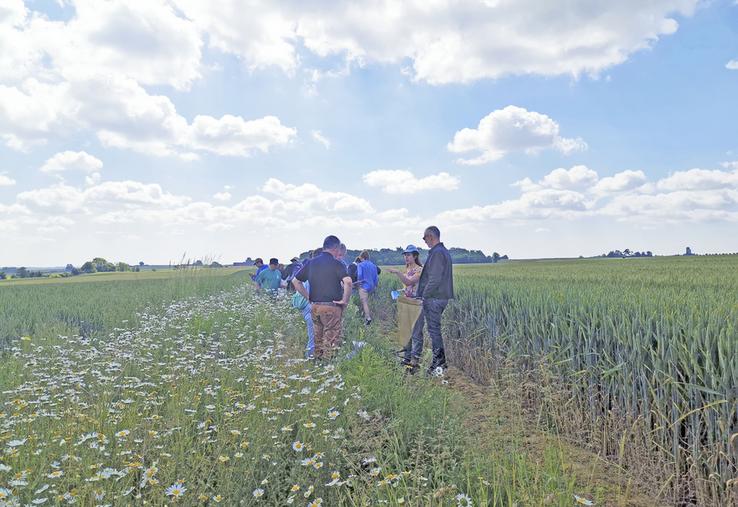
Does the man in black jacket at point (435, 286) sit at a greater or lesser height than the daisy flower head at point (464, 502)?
greater

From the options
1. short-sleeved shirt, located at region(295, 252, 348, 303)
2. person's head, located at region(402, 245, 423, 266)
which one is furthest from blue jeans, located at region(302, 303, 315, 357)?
person's head, located at region(402, 245, 423, 266)

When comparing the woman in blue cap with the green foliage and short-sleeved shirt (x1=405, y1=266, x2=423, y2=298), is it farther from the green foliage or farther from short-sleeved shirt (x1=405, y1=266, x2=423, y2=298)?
the green foliage

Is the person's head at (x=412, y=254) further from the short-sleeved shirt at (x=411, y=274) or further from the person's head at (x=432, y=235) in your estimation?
the person's head at (x=432, y=235)

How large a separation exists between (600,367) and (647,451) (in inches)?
43.1

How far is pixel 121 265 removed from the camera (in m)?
72.9

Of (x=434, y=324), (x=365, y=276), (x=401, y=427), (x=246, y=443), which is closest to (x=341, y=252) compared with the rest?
(x=434, y=324)

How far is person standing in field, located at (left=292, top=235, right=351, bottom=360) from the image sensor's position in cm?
809

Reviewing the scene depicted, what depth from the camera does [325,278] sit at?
8086 mm

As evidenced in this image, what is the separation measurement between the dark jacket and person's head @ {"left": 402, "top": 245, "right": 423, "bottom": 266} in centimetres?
124

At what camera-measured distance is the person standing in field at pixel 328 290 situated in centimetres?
809

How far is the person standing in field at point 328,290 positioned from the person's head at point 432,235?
152cm

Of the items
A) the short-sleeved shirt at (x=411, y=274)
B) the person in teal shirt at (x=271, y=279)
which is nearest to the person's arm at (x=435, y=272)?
the short-sleeved shirt at (x=411, y=274)

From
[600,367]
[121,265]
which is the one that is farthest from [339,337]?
[121,265]

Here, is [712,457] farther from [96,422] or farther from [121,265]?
[121,265]
